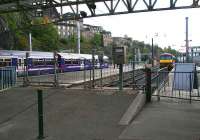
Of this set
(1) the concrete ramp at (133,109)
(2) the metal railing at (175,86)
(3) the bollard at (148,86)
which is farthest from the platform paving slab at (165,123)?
(2) the metal railing at (175,86)

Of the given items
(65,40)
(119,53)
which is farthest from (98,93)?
(65,40)

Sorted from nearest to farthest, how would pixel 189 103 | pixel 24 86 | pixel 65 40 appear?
pixel 189 103 → pixel 24 86 → pixel 65 40

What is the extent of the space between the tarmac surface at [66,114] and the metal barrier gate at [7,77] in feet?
4.03

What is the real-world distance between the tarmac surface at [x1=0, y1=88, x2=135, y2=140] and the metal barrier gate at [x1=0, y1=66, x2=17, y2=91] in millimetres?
1228

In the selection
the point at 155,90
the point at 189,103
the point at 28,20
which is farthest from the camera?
the point at 28,20

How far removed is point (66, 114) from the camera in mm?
10516

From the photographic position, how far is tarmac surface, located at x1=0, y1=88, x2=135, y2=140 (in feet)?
28.3

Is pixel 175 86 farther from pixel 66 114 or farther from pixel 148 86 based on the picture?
pixel 66 114

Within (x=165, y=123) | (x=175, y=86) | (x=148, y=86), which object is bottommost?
(x=165, y=123)

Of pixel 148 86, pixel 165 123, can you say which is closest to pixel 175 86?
pixel 148 86

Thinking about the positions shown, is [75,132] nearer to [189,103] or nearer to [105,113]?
[105,113]

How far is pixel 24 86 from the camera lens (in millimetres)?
16016

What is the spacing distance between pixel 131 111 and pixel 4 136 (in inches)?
148

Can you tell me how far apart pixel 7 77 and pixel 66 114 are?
6295 millimetres
